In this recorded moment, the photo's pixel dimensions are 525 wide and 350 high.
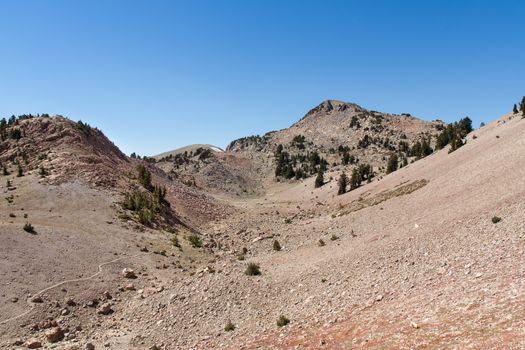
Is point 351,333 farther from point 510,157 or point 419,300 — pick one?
point 510,157

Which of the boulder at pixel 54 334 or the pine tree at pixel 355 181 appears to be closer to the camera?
the boulder at pixel 54 334

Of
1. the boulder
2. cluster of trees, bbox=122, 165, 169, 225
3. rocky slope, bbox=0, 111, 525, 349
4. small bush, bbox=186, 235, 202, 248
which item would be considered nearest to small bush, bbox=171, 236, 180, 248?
rocky slope, bbox=0, 111, 525, 349

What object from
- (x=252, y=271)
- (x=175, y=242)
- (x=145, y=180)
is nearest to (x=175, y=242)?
(x=175, y=242)

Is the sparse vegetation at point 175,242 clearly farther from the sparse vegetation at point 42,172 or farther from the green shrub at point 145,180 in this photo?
the sparse vegetation at point 42,172

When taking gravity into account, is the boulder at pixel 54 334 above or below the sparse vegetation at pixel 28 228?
below

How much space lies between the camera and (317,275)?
2180 centimetres

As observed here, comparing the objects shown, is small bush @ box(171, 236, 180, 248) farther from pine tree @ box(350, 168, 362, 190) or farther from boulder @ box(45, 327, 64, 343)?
pine tree @ box(350, 168, 362, 190)

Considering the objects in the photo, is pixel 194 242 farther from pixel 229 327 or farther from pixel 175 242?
pixel 229 327

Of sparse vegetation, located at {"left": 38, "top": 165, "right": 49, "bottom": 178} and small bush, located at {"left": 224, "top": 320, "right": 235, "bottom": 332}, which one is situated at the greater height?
sparse vegetation, located at {"left": 38, "top": 165, "right": 49, "bottom": 178}

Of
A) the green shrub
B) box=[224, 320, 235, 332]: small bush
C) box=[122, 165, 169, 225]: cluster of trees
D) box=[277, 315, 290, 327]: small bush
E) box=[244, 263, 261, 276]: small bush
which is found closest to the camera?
box=[277, 315, 290, 327]: small bush

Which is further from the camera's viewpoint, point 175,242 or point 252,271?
point 175,242

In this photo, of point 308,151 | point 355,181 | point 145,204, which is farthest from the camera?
point 308,151

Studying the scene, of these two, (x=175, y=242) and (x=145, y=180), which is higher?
(x=145, y=180)

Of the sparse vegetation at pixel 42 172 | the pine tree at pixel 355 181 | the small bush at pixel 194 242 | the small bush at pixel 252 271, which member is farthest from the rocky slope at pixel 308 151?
the small bush at pixel 252 271
